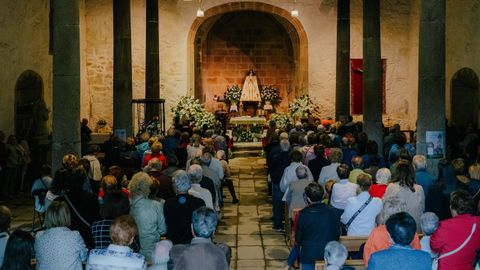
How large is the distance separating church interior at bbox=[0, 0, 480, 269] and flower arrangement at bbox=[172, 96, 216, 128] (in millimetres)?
35

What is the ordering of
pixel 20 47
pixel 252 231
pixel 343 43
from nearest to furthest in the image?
pixel 252 231, pixel 20 47, pixel 343 43

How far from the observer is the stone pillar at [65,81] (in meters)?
11.8

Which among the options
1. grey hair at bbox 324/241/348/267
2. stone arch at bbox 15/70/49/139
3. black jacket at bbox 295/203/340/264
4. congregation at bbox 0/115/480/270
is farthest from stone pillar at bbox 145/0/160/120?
grey hair at bbox 324/241/348/267

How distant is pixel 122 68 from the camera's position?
18.4 meters

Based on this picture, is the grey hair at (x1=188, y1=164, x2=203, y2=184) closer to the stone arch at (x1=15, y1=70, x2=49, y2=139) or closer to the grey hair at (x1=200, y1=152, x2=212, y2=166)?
the grey hair at (x1=200, y1=152, x2=212, y2=166)

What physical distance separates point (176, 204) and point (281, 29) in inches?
830

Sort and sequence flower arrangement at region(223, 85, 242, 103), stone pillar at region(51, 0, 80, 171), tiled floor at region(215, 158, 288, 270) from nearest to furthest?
tiled floor at region(215, 158, 288, 270)
stone pillar at region(51, 0, 80, 171)
flower arrangement at region(223, 85, 242, 103)

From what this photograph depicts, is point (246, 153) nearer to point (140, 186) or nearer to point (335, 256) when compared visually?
point (140, 186)

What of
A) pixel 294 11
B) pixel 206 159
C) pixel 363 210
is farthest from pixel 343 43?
pixel 363 210

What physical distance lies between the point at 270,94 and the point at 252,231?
50.6 feet

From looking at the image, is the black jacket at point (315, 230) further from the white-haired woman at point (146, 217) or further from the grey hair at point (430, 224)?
the white-haired woman at point (146, 217)

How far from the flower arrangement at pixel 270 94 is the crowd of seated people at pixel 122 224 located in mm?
15838

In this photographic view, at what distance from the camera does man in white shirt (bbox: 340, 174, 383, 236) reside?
8008 millimetres

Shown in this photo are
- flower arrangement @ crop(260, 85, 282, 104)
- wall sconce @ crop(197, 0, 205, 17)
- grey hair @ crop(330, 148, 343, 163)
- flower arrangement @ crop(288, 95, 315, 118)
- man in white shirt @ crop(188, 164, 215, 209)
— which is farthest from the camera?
flower arrangement @ crop(260, 85, 282, 104)
